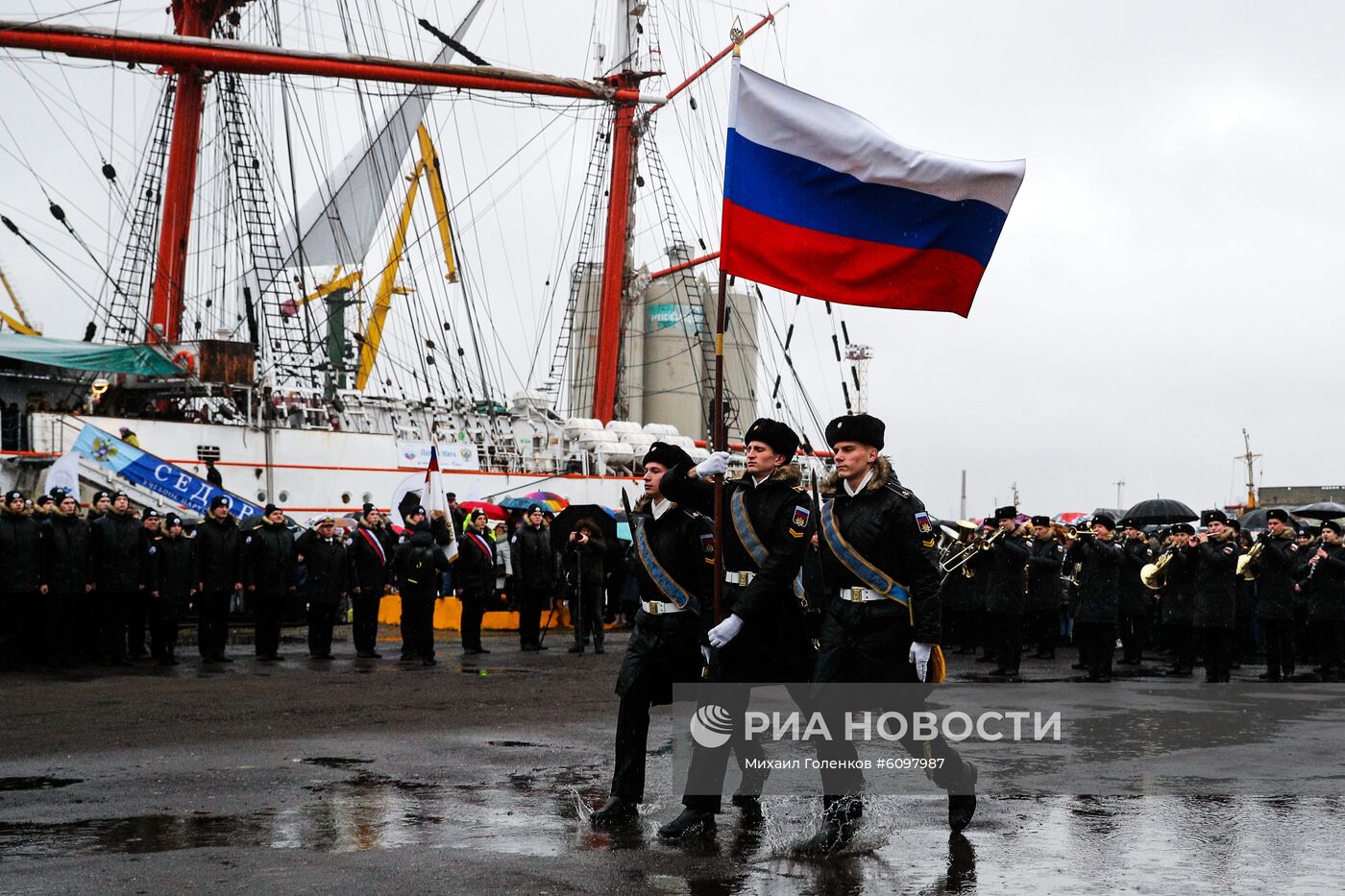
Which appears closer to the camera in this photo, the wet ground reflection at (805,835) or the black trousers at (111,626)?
the wet ground reflection at (805,835)

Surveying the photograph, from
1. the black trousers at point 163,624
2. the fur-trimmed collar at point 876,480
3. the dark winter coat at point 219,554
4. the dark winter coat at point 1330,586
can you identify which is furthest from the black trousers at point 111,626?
the dark winter coat at point 1330,586

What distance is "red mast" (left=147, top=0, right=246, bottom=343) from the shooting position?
127ft

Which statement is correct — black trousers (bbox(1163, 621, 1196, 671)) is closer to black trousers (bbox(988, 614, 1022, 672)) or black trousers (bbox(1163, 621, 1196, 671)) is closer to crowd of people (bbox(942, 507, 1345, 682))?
Result: crowd of people (bbox(942, 507, 1345, 682))

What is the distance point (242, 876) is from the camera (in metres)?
6.12

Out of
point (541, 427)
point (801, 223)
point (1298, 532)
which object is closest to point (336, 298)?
point (541, 427)

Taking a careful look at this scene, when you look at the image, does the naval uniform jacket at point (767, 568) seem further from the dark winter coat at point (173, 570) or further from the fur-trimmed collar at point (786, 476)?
the dark winter coat at point (173, 570)

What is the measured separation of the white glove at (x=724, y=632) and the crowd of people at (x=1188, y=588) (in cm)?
1033

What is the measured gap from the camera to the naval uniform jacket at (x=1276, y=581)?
17.3 m

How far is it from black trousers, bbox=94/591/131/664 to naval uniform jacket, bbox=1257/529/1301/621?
1318 centimetres

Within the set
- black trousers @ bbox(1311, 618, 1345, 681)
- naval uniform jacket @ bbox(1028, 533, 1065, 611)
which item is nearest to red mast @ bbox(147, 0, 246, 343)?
naval uniform jacket @ bbox(1028, 533, 1065, 611)

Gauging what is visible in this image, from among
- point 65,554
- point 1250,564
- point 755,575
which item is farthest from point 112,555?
point 1250,564

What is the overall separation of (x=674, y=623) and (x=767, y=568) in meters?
0.66

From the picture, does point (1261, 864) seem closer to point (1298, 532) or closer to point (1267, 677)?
point (1267, 677)

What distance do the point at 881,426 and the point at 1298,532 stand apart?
43.9ft
